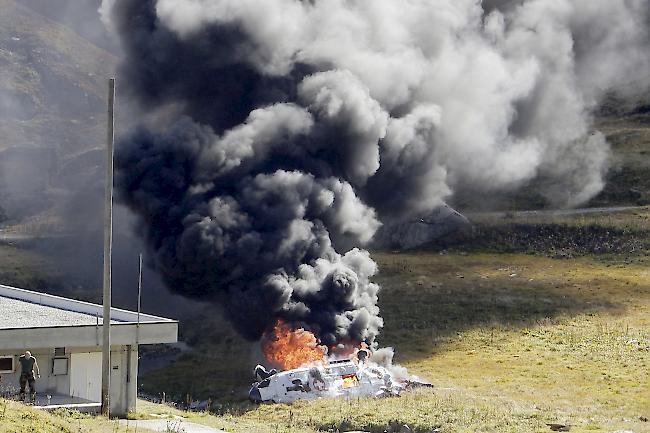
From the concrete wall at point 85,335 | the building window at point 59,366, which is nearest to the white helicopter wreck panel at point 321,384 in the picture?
the concrete wall at point 85,335

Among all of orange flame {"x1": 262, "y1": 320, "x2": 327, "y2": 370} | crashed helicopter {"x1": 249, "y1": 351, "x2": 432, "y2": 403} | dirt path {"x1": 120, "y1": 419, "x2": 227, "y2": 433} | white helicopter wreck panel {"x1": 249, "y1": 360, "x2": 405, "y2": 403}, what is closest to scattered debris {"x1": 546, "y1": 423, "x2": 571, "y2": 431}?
crashed helicopter {"x1": 249, "y1": 351, "x2": 432, "y2": 403}

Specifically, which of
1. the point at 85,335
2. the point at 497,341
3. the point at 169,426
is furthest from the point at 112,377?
the point at 497,341

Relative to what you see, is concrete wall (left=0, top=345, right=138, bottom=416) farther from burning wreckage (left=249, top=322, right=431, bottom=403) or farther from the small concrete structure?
burning wreckage (left=249, top=322, right=431, bottom=403)

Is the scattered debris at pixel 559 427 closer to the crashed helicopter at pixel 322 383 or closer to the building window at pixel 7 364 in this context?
the crashed helicopter at pixel 322 383

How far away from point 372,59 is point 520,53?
139 ft

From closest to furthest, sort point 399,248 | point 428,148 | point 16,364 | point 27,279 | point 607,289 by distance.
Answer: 1. point 16,364
2. point 428,148
3. point 607,289
4. point 27,279
5. point 399,248

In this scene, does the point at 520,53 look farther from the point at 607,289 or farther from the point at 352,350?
the point at 352,350

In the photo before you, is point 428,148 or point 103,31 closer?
point 428,148

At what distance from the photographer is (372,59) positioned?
67.2 metres

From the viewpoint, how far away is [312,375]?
50438 millimetres

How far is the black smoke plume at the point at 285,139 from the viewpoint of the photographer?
55219 mm

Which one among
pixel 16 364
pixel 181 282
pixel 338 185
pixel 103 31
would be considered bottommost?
pixel 16 364

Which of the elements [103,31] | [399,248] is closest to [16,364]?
[399,248]

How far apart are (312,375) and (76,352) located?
45.0ft
